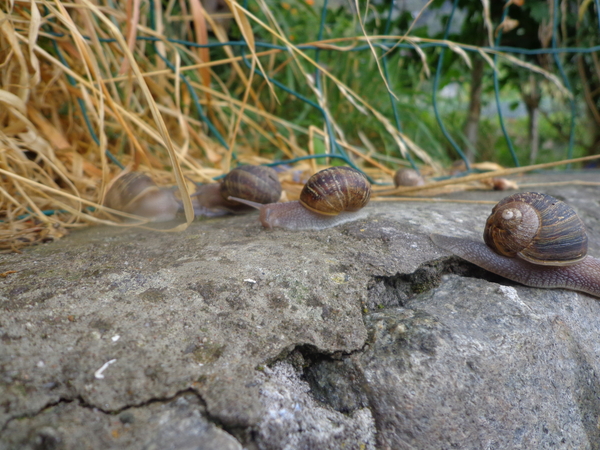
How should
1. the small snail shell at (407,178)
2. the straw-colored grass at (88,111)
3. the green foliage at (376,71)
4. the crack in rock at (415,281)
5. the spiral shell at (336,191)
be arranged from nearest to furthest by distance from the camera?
the crack in rock at (415,281)
the straw-colored grass at (88,111)
the spiral shell at (336,191)
the small snail shell at (407,178)
the green foliage at (376,71)

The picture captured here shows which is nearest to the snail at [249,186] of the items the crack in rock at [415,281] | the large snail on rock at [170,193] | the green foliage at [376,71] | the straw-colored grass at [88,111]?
the large snail on rock at [170,193]

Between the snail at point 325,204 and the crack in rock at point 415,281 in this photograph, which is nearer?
the crack in rock at point 415,281

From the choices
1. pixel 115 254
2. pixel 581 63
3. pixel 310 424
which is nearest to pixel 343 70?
pixel 581 63

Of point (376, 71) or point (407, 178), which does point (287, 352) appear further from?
point (376, 71)

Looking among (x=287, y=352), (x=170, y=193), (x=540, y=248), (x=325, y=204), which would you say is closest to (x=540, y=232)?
(x=540, y=248)

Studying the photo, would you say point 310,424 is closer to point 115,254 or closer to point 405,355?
point 405,355

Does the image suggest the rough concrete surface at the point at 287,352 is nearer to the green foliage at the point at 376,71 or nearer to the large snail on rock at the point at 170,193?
the large snail on rock at the point at 170,193
